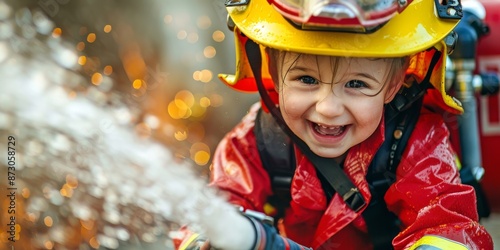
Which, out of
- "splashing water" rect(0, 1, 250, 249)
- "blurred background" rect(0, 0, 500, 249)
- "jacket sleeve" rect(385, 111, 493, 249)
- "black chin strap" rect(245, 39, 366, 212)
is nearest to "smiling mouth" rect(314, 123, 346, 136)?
"black chin strap" rect(245, 39, 366, 212)

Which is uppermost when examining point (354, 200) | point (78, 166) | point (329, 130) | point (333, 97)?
point (333, 97)

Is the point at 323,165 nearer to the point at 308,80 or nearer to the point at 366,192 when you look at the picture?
the point at 366,192

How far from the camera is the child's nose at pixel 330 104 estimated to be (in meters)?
2.23


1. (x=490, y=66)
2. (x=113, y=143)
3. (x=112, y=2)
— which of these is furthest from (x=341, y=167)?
(x=112, y=2)

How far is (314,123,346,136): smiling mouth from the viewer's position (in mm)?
2336

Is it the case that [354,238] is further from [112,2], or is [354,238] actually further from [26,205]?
[112,2]

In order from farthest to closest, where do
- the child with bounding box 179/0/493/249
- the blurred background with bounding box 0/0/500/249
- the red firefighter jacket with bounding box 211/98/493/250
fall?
the blurred background with bounding box 0/0/500/249
the red firefighter jacket with bounding box 211/98/493/250
the child with bounding box 179/0/493/249

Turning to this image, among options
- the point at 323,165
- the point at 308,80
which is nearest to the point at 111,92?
the point at 323,165

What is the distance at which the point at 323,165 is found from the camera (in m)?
2.45

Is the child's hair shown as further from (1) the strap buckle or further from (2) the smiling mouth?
(1) the strap buckle

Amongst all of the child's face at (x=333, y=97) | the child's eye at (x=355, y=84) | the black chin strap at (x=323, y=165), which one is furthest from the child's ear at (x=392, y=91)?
the black chin strap at (x=323, y=165)

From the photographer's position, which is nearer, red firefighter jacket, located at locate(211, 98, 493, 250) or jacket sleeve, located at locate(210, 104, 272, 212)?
red firefighter jacket, located at locate(211, 98, 493, 250)

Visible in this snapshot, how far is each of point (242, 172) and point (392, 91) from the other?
Result: 482 mm

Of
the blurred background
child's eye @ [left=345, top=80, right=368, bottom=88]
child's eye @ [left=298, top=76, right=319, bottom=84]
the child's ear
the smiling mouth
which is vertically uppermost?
child's eye @ [left=298, top=76, right=319, bottom=84]
